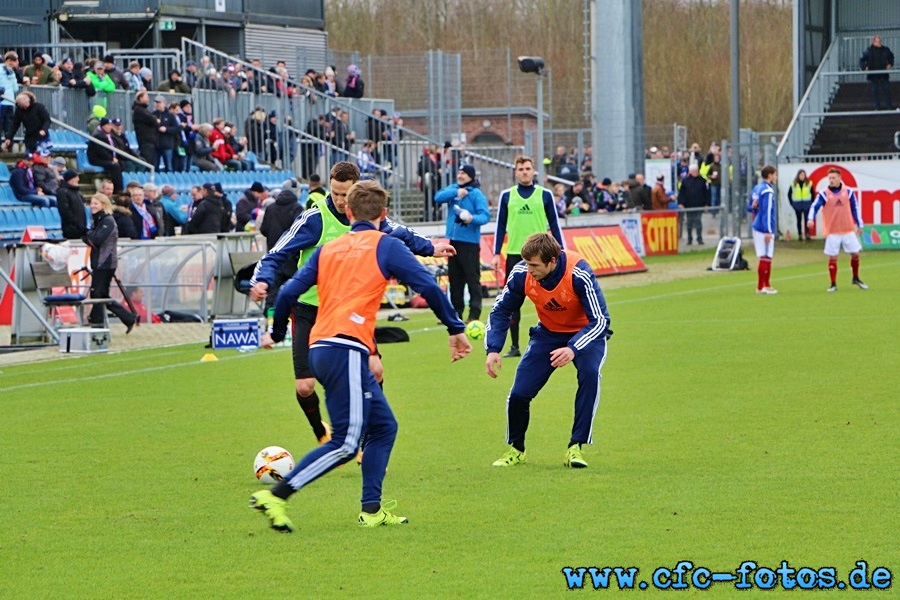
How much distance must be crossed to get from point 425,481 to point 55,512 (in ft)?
7.47

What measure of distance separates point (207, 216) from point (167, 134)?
5.09m

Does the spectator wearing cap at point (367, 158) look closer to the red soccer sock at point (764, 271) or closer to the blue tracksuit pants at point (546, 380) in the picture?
the red soccer sock at point (764, 271)

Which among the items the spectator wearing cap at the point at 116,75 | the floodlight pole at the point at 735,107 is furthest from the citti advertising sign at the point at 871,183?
the spectator wearing cap at the point at 116,75

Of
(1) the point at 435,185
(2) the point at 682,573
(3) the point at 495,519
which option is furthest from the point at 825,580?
(1) the point at 435,185

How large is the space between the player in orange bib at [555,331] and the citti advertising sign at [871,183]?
28.5 metres

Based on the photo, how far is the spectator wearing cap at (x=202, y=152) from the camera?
99.4 ft

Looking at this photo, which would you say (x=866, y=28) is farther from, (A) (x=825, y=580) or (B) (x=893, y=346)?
(A) (x=825, y=580)

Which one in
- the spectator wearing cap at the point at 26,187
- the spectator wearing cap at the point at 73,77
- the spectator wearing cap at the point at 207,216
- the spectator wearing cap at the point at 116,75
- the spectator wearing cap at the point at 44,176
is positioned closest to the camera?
the spectator wearing cap at the point at 26,187

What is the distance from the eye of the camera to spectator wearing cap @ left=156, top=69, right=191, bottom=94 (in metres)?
32.1

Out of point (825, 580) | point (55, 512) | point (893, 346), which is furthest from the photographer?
point (893, 346)

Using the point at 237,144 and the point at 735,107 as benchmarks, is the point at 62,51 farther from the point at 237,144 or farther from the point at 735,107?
the point at 735,107

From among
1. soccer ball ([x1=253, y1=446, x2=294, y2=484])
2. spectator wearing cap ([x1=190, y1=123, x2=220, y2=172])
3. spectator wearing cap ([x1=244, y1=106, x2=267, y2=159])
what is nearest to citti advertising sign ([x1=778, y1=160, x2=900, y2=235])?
spectator wearing cap ([x1=244, y1=106, x2=267, y2=159])

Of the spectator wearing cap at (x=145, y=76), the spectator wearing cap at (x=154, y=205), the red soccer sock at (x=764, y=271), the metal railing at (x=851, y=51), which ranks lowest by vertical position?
the red soccer sock at (x=764, y=271)

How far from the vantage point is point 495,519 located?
8086mm
